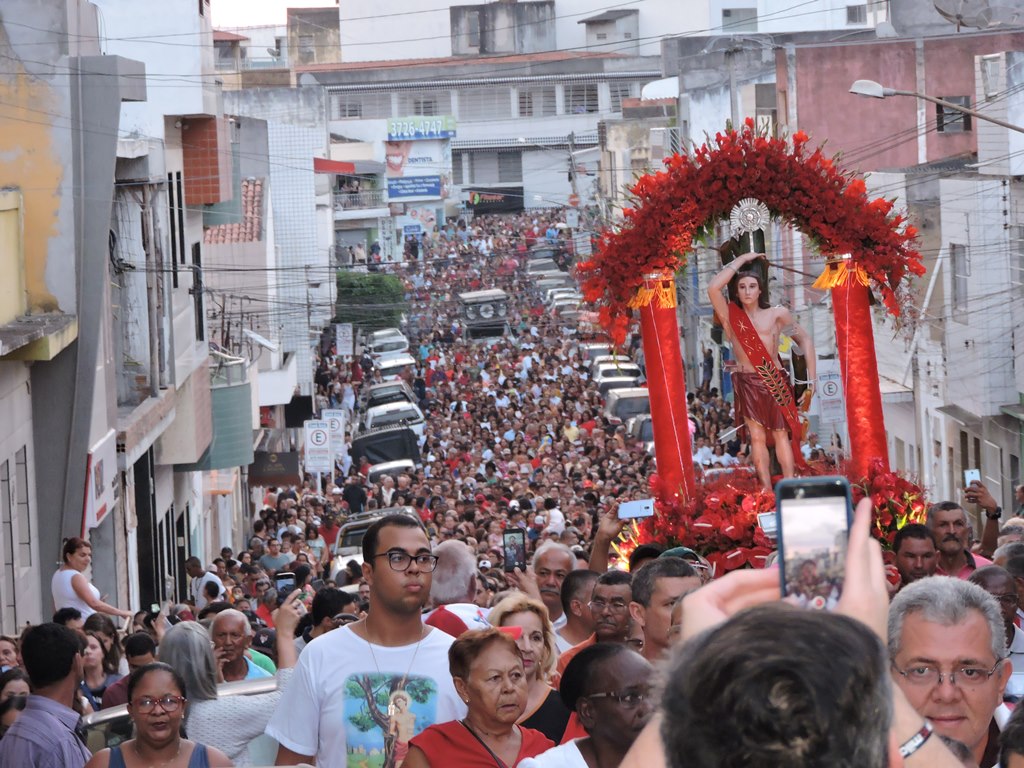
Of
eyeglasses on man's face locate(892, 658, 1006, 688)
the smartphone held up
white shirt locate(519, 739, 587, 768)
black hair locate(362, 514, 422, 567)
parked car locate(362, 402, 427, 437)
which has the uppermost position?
the smartphone held up

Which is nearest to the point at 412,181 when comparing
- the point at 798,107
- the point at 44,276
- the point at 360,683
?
the point at 798,107

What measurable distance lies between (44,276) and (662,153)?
41.0 meters

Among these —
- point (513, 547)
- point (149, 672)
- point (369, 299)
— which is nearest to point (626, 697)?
point (149, 672)

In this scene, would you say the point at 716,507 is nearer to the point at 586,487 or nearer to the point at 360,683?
the point at 360,683

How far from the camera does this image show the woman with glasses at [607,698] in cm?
525

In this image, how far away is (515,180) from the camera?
107938 millimetres

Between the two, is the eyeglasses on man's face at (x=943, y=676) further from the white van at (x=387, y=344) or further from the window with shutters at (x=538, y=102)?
the window with shutters at (x=538, y=102)

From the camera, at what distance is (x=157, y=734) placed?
21.1 ft

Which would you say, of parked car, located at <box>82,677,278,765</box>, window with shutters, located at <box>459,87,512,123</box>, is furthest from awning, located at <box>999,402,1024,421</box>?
window with shutters, located at <box>459,87,512,123</box>

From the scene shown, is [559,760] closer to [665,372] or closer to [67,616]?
[67,616]

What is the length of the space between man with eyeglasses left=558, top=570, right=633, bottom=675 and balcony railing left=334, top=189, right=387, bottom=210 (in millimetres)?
76146

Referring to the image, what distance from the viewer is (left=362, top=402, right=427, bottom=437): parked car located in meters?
43.2

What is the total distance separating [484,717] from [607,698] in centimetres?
51

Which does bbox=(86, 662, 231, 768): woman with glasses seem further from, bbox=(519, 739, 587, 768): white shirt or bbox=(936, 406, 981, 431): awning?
bbox=(936, 406, 981, 431): awning
